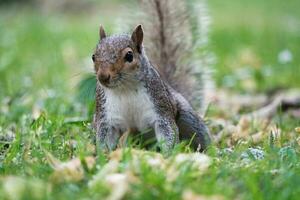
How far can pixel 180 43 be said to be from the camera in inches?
141

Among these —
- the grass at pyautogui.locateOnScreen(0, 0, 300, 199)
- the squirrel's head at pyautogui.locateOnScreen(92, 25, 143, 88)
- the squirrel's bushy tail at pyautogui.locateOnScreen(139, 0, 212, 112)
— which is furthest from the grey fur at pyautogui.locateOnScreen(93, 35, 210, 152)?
the squirrel's bushy tail at pyautogui.locateOnScreen(139, 0, 212, 112)

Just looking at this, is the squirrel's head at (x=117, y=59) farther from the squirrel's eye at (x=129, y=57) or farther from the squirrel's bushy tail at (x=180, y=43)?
the squirrel's bushy tail at (x=180, y=43)

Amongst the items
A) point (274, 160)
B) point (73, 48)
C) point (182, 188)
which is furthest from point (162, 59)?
point (73, 48)

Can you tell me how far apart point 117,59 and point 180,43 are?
43.1 inches

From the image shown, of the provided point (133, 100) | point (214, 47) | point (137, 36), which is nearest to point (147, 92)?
point (133, 100)

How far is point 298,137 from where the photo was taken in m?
2.88

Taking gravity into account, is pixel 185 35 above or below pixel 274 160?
above

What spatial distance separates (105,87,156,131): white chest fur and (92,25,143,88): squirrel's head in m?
0.08

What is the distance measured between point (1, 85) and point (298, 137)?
191 centimetres

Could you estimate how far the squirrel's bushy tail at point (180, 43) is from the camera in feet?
11.6

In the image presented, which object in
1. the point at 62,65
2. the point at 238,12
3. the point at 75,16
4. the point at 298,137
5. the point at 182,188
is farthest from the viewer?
the point at 75,16

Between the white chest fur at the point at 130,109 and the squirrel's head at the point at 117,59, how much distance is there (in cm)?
8

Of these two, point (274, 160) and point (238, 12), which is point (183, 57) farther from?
point (238, 12)

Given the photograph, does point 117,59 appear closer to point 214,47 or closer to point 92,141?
point 92,141
